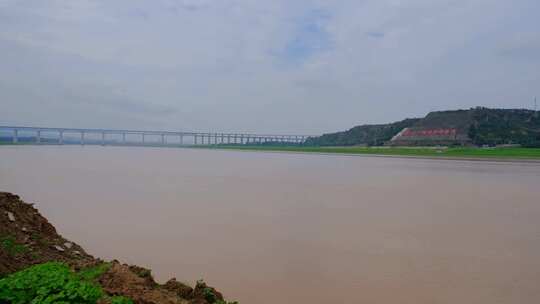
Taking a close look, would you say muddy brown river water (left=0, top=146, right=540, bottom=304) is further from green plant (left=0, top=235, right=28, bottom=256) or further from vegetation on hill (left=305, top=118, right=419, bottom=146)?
vegetation on hill (left=305, top=118, right=419, bottom=146)

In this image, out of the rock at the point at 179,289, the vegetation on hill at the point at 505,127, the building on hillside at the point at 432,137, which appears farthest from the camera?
the building on hillside at the point at 432,137

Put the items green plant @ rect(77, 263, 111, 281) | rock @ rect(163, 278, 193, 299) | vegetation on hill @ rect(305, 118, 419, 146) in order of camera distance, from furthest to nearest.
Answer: vegetation on hill @ rect(305, 118, 419, 146) → rock @ rect(163, 278, 193, 299) → green plant @ rect(77, 263, 111, 281)

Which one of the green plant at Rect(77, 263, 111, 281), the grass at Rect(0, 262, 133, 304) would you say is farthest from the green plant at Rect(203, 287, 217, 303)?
the grass at Rect(0, 262, 133, 304)

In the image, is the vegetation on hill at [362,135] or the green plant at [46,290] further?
the vegetation on hill at [362,135]

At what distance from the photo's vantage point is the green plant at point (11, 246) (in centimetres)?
575

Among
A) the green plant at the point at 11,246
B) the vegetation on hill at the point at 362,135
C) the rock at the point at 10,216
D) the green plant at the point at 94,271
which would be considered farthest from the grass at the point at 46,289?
the vegetation on hill at the point at 362,135

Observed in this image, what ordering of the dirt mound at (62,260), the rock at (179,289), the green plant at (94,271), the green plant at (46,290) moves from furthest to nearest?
the rock at (179,289)
the green plant at (94,271)
the dirt mound at (62,260)
the green plant at (46,290)

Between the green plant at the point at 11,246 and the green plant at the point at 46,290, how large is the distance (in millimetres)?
2169

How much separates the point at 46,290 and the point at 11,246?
9.51ft

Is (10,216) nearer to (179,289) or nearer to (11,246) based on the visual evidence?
(11,246)

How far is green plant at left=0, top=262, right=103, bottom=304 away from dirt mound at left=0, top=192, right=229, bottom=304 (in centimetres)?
100

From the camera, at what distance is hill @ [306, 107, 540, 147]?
7275 cm

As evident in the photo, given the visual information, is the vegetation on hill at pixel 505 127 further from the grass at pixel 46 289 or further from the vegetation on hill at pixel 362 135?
the grass at pixel 46 289

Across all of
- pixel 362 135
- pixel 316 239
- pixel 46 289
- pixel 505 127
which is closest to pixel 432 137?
pixel 505 127
